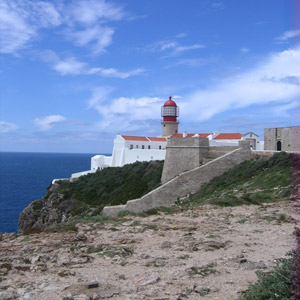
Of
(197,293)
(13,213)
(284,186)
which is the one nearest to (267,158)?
(284,186)

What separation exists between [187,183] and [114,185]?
12.5 meters

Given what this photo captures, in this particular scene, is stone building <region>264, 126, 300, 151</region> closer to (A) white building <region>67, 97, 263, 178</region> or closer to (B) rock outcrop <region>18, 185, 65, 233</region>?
(A) white building <region>67, 97, 263, 178</region>

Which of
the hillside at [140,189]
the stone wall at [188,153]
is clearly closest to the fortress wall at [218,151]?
the stone wall at [188,153]

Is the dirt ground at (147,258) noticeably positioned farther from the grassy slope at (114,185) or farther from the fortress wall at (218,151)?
the grassy slope at (114,185)

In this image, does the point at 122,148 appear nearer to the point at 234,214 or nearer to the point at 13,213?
the point at 13,213

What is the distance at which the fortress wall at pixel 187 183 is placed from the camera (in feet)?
59.2

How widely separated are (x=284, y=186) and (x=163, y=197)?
7461mm

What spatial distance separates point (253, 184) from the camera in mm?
14219

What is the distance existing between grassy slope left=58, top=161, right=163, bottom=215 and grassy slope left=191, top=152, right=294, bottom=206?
8.06m

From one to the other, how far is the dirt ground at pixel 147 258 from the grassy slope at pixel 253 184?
2465 mm

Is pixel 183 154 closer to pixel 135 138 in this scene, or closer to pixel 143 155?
pixel 143 155

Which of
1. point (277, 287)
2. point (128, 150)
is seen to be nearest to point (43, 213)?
point (128, 150)

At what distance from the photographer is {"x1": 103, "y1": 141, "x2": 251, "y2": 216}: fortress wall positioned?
59.2 feet

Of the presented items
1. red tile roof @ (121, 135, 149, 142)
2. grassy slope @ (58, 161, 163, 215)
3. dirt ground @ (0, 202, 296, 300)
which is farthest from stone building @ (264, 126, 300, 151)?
red tile roof @ (121, 135, 149, 142)
